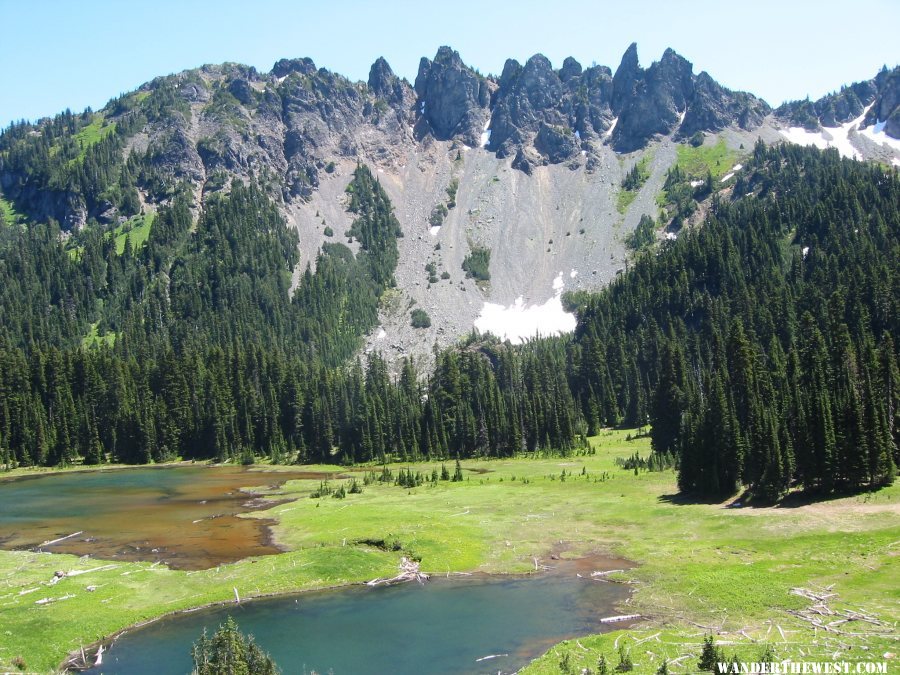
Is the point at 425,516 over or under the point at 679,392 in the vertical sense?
under

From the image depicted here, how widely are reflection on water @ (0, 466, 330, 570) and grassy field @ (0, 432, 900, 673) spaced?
377 centimetres

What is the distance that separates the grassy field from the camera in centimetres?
3381

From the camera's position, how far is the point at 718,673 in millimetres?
26766

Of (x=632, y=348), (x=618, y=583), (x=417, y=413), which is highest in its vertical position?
(x=632, y=348)

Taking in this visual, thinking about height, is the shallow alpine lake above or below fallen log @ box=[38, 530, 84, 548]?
below

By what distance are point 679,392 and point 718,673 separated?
91.6 metres

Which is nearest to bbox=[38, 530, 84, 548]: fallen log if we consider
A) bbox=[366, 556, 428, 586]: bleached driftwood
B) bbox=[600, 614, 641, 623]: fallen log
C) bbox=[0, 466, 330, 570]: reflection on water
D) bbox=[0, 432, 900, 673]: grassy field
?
bbox=[0, 466, 330, 570]: reflection on water

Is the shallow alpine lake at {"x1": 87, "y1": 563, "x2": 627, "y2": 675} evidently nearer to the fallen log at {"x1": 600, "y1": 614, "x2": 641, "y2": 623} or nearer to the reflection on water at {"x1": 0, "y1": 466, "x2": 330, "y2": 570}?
the fallen log at {"x1": 600, "y1": 614, "x2": 641, "y2": 623}

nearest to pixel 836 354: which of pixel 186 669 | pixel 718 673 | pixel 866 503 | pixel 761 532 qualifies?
pixel 866 503

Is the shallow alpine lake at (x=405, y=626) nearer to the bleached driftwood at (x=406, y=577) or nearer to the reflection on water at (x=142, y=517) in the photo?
the bleached driftwood at (x=406, y=577)

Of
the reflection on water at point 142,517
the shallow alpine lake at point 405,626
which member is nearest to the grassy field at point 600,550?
the shallow alpine lake at point 405,626

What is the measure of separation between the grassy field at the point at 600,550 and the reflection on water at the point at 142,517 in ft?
12.4

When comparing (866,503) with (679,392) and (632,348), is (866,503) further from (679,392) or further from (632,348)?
(632,348)

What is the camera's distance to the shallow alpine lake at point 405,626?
34.5m
